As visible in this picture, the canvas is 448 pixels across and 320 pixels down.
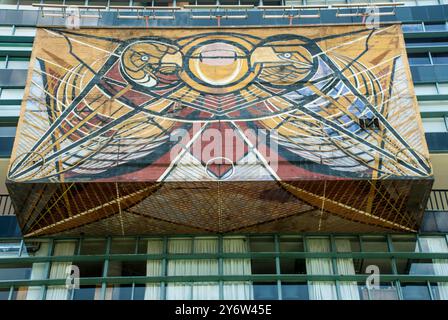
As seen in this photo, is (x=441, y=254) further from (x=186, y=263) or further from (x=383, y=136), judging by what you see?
(x=186, y=263)

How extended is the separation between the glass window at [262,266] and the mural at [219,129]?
3.93ft

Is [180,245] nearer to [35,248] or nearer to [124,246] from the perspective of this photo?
[124,246]

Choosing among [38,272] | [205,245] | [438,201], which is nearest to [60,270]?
[38,272]

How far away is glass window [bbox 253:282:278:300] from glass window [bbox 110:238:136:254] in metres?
4.31

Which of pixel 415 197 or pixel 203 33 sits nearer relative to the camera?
pixel 415 197

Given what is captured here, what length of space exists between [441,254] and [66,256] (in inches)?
477

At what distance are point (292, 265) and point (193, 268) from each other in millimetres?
3240

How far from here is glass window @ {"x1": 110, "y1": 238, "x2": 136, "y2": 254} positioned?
23373mm

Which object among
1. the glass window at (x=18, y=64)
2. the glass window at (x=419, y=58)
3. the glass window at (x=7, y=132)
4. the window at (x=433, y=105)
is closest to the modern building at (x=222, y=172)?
the glass window at (x=7, y=132)

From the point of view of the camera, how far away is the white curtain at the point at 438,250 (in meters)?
22.3

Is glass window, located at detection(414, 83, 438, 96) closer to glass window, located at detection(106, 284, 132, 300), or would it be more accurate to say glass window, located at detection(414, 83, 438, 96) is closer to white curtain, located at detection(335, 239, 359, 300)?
white curtain, located at detection(335, 239, 359, 300)

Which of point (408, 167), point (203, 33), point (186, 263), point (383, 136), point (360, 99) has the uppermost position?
point (203, 33)

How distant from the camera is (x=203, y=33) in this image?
26.7 meters

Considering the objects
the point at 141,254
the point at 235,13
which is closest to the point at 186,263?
the point at 141,254
